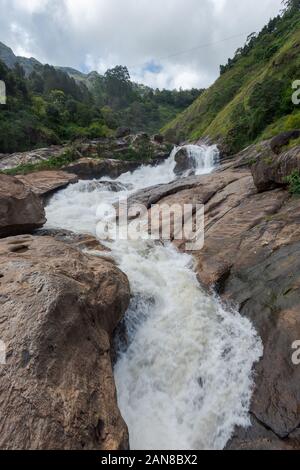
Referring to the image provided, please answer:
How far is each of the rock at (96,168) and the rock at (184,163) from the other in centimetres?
466

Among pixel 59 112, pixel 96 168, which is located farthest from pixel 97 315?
pixel 59 112

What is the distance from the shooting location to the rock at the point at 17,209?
32.6 ft

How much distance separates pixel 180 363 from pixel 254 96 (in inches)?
912

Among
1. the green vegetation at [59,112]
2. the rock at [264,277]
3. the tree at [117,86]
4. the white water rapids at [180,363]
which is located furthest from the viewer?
the tree at [117,86]

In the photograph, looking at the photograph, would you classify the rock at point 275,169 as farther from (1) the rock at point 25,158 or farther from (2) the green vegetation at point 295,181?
(1) the rock at point 25,158

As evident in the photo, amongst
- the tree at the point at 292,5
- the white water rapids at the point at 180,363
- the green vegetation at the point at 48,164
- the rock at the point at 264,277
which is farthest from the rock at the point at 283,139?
the tree at the point at 292,5

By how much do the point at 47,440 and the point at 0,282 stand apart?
2.83 metres

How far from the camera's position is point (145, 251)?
34.7 ft

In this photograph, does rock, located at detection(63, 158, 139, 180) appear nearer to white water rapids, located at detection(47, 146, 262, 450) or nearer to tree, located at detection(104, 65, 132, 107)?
white water rapids, located at detection(47, 146, 262, 450)

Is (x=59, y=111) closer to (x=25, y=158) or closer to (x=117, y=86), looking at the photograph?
(x=25, y=158)

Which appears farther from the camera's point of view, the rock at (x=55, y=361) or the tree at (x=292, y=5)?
the tree at (x=292, y=5)

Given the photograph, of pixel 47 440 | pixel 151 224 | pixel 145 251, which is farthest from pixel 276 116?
pixel 47 440

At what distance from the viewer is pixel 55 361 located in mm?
4383
